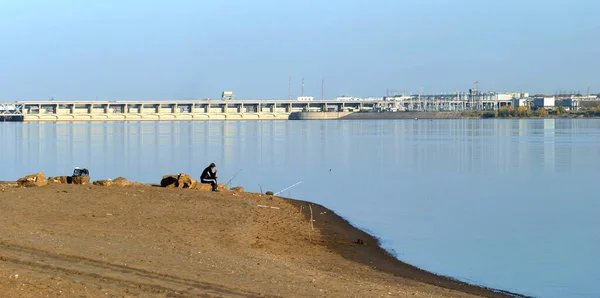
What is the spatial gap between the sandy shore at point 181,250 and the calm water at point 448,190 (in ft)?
5.54

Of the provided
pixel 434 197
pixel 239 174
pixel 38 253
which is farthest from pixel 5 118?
pixel 38 253

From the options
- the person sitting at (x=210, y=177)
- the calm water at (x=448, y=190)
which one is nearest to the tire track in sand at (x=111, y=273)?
the calm water at (x=448, y=190)

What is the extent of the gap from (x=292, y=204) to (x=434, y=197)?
6475mm

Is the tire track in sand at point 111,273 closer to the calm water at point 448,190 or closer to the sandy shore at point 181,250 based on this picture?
the sandy shore at point 181,250

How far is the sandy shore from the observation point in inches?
367

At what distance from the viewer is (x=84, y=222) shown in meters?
15.1

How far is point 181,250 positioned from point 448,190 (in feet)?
63.1

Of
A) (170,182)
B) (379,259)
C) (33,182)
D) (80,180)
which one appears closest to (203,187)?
(170,182)

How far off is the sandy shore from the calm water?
169cm

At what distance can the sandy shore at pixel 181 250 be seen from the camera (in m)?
9.32

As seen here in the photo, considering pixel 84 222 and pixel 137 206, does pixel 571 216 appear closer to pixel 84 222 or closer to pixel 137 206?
pixel 137 206

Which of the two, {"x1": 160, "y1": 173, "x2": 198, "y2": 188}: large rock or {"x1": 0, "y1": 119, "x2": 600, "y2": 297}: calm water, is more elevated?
{"x1": 160, "y1": 173, "x2": 198, "y2": 188}: large rock

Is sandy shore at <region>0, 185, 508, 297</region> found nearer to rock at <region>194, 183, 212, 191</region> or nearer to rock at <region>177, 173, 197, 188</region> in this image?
rock at <region>194, 183, 212, 191</region>

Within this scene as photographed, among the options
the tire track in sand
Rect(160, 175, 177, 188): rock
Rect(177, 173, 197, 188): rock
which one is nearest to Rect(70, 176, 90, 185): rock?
Rect(160, 175, 177, 188): rock
